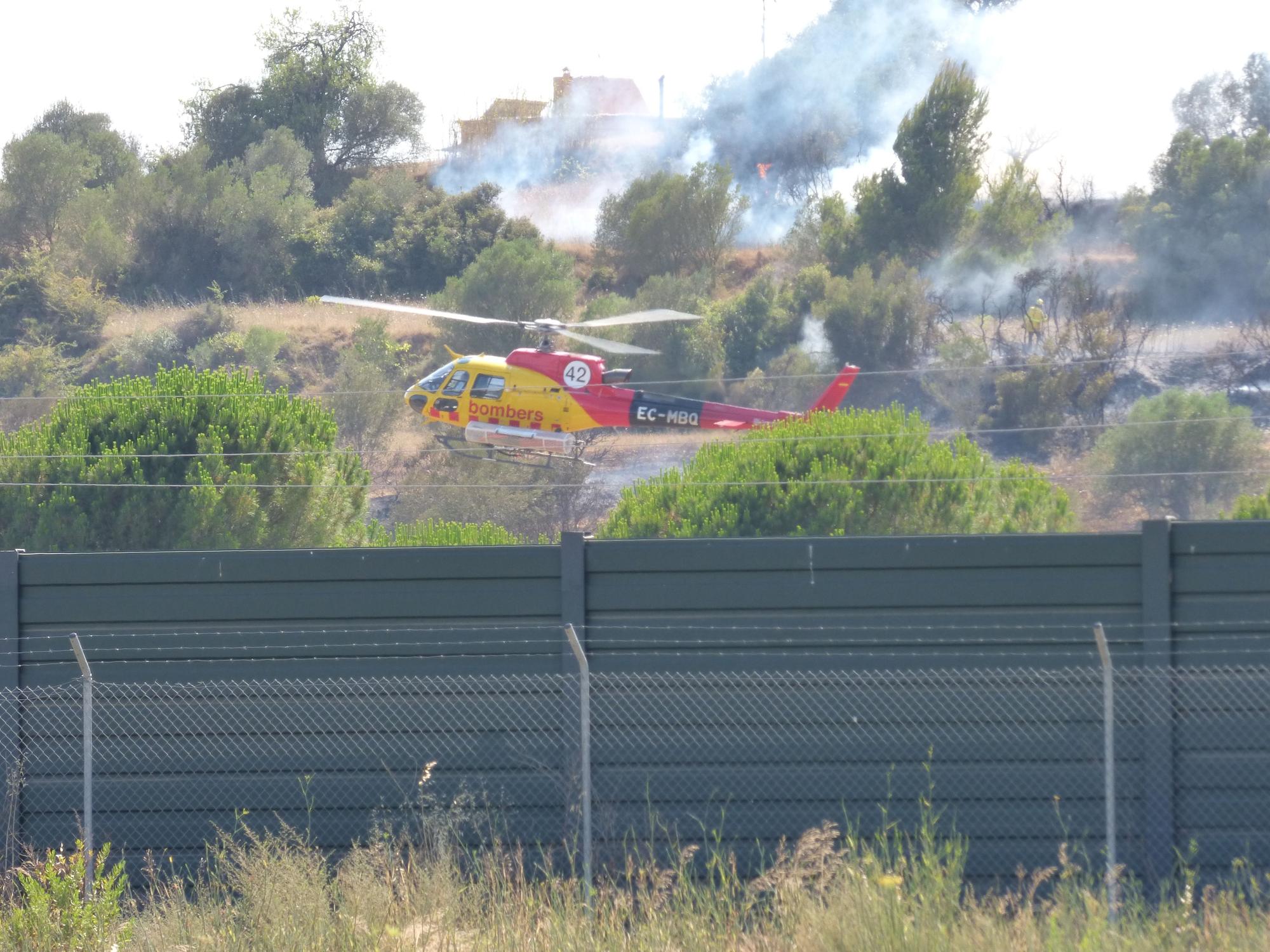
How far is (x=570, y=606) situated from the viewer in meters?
6.59

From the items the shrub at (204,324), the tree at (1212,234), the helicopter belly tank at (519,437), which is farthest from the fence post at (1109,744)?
the shrub at (204,324)

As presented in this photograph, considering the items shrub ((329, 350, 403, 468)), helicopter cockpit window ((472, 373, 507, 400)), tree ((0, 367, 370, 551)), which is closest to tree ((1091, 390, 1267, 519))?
helicopter cockpit window ((472, 373, 507, 400))

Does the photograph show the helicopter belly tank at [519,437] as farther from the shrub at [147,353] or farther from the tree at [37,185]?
the tree at [37,185]

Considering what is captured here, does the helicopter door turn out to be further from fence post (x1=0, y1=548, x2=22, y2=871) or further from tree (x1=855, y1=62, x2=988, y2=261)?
tree (x1=855, y1=62, x2=988, y2=261)

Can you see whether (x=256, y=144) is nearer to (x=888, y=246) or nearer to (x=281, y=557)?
(x=888, y=246)

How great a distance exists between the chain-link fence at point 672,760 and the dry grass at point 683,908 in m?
0.19

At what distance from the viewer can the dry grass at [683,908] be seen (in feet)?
16.0

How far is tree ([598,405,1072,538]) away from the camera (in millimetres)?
16375

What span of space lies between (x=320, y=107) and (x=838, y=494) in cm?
4850

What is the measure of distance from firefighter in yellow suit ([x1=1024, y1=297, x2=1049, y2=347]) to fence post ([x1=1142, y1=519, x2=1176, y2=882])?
34.6m

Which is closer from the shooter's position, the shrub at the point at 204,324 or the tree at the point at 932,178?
the tree at the point at 932,178

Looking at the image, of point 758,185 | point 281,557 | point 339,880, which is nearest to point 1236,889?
point 339,880

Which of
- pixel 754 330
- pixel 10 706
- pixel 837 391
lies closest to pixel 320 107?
pixel 754 330

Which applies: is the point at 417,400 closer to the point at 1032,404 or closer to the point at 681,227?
the point at 1032,404
